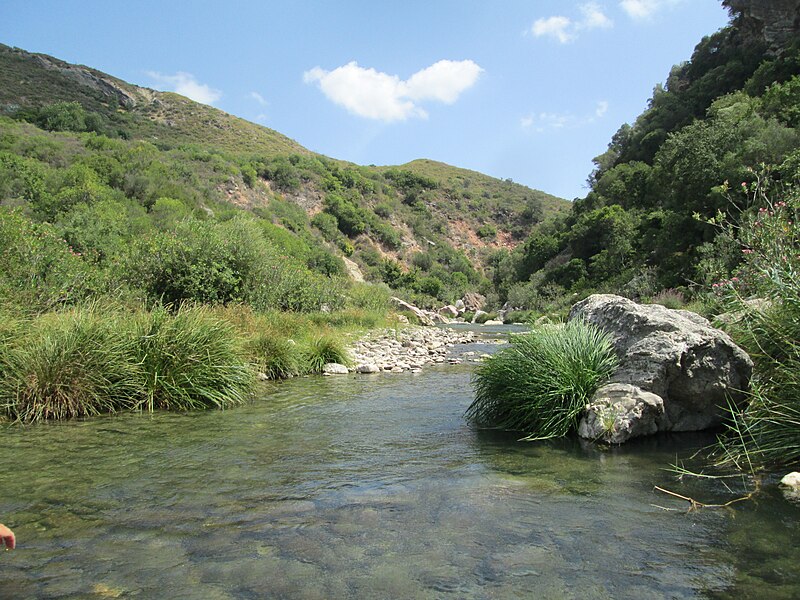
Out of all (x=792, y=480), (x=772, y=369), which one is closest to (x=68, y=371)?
(x=792, y=480)

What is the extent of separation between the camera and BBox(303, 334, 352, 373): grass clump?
44.1 feet

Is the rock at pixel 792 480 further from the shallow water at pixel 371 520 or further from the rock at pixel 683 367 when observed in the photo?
the rock at pixel 683 367

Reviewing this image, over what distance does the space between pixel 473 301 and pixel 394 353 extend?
185ft

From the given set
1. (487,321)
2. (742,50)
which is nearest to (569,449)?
(487,321)

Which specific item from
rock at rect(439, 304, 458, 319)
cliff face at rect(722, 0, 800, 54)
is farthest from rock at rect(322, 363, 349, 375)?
cliff face at rect(722, 0, 800, 54)

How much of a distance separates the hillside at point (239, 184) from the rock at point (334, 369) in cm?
2351

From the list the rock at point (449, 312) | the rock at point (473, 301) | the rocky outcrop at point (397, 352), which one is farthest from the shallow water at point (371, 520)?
the rock at point (473, 301)

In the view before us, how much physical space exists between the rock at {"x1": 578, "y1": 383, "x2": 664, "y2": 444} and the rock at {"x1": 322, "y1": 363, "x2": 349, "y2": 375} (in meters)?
7.64

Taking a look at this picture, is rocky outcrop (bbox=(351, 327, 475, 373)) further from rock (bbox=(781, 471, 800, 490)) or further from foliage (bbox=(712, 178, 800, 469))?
rock (bbox=(781, 471, 800, 490))

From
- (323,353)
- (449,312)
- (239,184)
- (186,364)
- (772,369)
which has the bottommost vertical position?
(323,353)

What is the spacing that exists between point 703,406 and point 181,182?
46.7 metres

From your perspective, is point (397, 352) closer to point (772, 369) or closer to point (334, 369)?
point (334, 369)

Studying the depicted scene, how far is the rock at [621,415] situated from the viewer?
245 inches

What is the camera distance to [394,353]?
16859 mm
